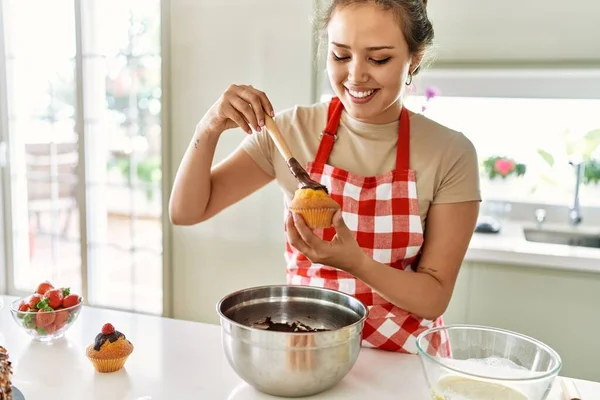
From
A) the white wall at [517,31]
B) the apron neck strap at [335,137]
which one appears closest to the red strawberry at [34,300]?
the apron neck strap at [335,137]

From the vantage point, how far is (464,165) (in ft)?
4.46

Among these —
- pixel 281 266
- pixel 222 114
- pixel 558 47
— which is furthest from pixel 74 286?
pixel 558 47

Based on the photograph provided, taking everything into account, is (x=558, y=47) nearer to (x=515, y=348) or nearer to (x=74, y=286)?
(x=515, y=348)

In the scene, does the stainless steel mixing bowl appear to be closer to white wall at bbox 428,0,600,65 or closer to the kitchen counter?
the kitchen counter

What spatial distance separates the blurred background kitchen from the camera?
2115 mm

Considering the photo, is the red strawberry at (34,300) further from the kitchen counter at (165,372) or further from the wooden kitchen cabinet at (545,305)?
the wooden kitchen cabinet at (545,305)

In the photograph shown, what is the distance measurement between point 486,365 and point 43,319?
0.90 metres

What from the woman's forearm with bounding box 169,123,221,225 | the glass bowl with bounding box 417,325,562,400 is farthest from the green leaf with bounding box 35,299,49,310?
the glass bowl with bounding box 417,325,562,400

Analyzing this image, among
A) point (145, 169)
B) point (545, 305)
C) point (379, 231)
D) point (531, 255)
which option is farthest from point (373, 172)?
point (145, 169)

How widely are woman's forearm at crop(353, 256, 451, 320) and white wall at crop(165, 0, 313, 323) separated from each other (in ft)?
4.20

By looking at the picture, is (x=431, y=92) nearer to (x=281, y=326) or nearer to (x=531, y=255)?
(x=531, y=255)

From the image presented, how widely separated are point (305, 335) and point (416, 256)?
570 millimetres

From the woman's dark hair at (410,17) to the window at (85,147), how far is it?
1552mm

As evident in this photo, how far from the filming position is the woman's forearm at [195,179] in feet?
4.52
